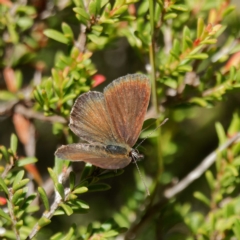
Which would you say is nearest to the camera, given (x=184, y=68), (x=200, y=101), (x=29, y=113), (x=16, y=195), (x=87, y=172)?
(x=16, y=195)

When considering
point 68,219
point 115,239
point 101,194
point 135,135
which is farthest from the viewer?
point 101,194

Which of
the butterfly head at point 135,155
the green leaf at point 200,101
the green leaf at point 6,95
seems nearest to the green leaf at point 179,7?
the green leaf at point 200,101

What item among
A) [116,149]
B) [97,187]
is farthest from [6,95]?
[97,187]

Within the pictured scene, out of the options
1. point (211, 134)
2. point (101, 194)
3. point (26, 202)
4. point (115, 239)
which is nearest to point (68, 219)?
point (101, 194)

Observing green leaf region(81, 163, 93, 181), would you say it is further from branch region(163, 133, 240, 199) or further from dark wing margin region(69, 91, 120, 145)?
branch region(163, 133, 240, 199)

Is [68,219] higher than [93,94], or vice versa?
→ [93,94]

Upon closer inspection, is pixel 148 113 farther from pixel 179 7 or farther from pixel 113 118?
pixel 179 7

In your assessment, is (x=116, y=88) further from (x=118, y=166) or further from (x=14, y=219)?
(x=14, y=219)

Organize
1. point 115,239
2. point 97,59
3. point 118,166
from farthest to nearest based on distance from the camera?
1. point 97,59
2. point 115,239
3. point 118,166
